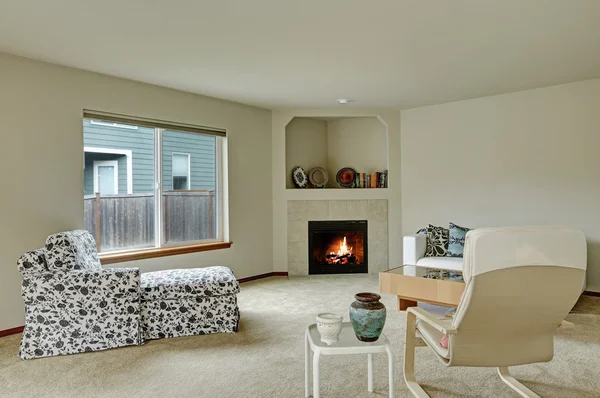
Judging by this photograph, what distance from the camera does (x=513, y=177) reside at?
5250 millimetres

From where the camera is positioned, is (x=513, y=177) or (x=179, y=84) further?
(x=513, y=177)

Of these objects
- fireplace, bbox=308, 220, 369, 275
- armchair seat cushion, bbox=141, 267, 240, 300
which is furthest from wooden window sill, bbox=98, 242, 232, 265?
fireplace, bbox=308, 220, 369, 275

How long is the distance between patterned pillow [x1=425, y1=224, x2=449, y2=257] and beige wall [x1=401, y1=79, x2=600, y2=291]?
0.78 meters

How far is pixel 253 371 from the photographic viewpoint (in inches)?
109

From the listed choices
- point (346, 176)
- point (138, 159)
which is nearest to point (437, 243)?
point (346, 176)

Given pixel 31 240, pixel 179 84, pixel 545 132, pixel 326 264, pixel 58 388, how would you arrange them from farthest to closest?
pixel 326 264, pixel 545 132, pixel 179 84, pixel 31 240, pixel 58 388

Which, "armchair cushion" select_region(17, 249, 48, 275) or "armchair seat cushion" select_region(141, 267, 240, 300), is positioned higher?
"armchair cushion" select_region(17, 249, 48, 275)

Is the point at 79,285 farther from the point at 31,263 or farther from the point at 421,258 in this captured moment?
the point at 421,258

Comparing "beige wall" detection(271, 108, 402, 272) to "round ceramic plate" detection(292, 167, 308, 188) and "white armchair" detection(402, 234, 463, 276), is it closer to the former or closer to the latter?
"round ceramic plate" detection(292, 167, 308, 188)

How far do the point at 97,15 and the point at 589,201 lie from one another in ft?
16.3

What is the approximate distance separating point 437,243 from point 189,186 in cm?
296

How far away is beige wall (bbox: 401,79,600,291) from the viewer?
4.75m

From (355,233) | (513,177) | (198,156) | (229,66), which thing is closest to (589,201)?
(513,177)

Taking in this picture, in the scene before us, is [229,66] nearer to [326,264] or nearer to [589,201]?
[326,264]
